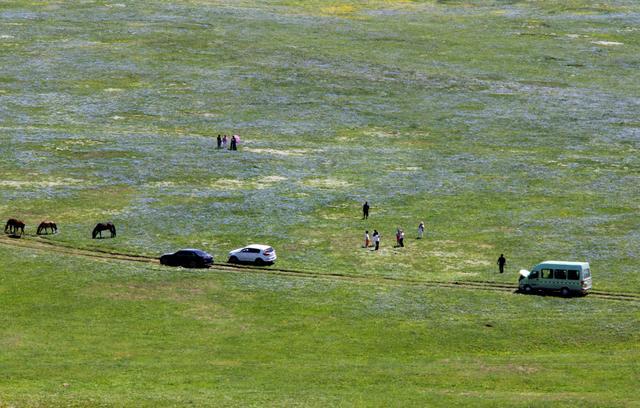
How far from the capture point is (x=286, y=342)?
6975 centimetres

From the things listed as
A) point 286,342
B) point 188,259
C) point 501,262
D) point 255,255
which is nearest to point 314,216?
point 255,255

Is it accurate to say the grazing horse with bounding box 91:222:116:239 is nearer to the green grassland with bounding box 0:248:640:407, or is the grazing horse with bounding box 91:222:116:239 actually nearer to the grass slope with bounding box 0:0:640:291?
the grass slope with bounding box 0:0:640:291

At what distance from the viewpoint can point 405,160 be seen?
451 feet

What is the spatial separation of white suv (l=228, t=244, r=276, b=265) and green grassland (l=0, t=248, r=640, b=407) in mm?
3778

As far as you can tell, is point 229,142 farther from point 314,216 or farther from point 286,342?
point 286,342

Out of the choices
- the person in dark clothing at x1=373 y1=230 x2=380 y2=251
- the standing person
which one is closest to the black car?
the person in dark clothing at x1=373 y1=230 x2=380 y2=251

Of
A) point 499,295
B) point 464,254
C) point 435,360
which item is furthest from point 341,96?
point 435,360

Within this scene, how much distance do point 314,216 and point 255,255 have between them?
60.2 feet

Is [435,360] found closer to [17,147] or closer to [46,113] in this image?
[17,147]

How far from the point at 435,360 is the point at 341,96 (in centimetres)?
10927

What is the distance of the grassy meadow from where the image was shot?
202ft

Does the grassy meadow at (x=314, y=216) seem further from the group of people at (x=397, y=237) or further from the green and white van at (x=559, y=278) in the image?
the green and white van at (x=559, y=278)

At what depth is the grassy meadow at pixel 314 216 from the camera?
202ft

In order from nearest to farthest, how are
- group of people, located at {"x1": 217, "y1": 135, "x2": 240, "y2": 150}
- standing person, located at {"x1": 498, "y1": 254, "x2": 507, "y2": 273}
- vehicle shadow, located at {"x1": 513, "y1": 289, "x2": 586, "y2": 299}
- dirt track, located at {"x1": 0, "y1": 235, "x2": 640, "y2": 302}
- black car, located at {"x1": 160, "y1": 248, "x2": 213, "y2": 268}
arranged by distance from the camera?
vehicle shadow, located at {"x1": 513, "y1": 289, "x2": 586, "y2": 299}, dirt track, located at {"x1": 0, "y1": 235, "x2": 640, "y2": 302}, black car, located at {"x1": 160, "y1": 248, "x2": 213, "y2": 268}, standing person, located at {"x1": 498, "y1": 254, "x2": 507, "y2": 273}, group of people, located at {"x1": 217, "y1": 135, "x2": 240, "y2": 150}
